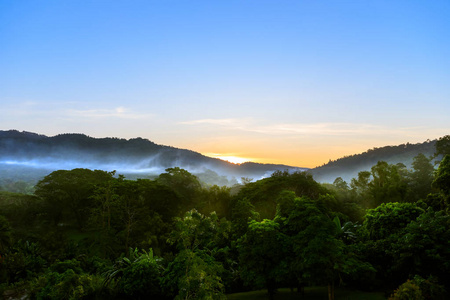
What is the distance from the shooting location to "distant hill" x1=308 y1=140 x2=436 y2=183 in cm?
16950

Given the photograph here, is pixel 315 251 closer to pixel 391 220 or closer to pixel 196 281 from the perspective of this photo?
pixel 196 281

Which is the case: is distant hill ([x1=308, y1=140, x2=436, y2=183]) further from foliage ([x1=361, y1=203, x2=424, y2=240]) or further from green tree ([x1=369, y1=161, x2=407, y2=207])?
foliage ([x1=361, y1=203, x2=424, y2=240])

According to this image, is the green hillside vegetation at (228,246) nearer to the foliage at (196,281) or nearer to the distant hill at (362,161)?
the foliage at (196,281)

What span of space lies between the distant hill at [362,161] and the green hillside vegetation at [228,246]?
128 m

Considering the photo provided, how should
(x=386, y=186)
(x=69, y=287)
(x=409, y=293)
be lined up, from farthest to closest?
(x=386, y=186)
(x=69, y=287)
(x=409, y=293)

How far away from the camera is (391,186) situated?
49.1 m

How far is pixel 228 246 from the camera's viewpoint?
31.7m

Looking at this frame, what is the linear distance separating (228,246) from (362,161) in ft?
539

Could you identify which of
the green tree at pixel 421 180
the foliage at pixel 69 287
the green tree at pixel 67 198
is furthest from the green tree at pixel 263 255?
the green tree at pixel 421 180

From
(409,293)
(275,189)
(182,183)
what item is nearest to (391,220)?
(409,293)

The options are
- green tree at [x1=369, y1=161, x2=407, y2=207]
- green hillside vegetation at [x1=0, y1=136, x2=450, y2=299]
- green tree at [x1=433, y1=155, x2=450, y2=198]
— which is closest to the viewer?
green hillside vegetation at [x1=0, y1=136, x2=450, y2=299]

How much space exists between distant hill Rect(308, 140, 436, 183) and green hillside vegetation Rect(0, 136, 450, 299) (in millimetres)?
128468

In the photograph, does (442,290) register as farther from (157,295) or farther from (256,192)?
(256,192)

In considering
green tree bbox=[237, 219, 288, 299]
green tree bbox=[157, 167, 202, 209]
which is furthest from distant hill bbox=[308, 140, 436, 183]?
green tree bbox=[237, 219, 288, 299]
